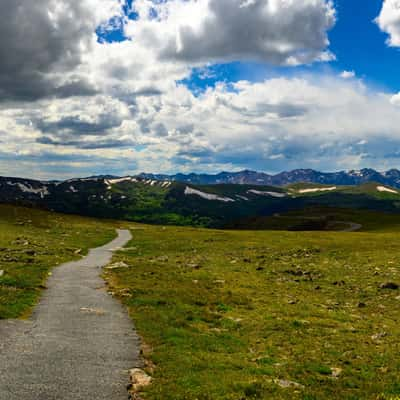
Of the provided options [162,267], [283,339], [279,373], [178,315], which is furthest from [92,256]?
[279,373]

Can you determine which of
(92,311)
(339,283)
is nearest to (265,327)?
(92,311)

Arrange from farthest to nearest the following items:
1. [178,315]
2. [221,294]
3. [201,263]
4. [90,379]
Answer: [201,263] < [221,294] < [178,315] < [90,379]

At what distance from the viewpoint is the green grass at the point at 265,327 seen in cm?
1465

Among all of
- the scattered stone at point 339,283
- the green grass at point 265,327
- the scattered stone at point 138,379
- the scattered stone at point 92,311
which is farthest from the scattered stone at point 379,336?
the scattered stone at point 339,283

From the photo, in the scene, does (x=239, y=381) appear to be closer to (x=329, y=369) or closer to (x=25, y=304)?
(x=329, y=369)

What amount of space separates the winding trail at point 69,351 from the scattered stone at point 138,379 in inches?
10.3

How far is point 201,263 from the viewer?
51.4 meters

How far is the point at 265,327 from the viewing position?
22.9 m

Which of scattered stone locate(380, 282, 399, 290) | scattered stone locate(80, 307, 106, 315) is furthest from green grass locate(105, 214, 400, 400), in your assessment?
scattered stone locate(80, 307, 106, 315)

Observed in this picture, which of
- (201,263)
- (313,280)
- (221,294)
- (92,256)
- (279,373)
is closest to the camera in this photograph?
(279,373)

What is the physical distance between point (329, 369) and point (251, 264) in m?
36.2

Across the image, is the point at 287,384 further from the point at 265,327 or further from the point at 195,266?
the point at 195,266

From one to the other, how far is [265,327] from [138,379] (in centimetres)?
1029

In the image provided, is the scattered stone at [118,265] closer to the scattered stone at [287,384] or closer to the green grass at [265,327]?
the green grass at [265,327]
